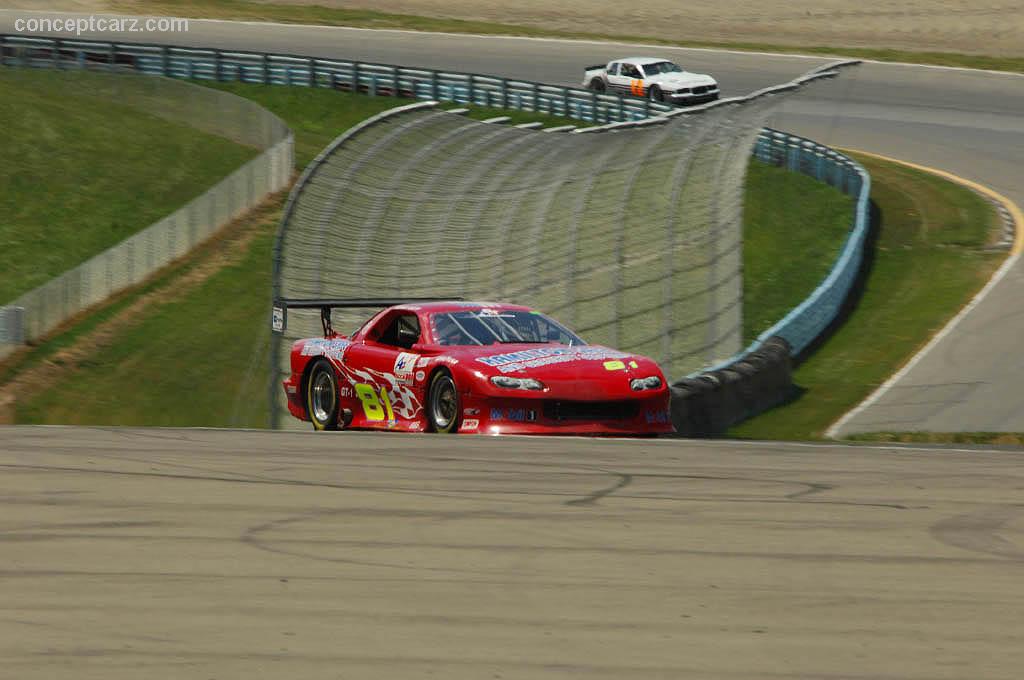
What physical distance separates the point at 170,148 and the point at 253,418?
18.3 metres

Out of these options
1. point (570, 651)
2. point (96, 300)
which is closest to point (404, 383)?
point (570, 651)

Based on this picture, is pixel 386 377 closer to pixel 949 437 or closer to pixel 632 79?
pixel 949 437

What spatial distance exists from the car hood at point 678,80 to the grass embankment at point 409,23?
36.1ft

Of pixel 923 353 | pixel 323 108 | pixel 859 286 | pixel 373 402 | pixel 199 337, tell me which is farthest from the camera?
pixel 323 108

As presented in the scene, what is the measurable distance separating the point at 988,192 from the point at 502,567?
29.3 meters

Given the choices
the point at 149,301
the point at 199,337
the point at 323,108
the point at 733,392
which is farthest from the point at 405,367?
the point at 323,108

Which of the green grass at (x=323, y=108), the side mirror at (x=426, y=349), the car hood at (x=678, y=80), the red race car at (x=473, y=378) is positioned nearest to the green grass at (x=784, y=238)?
the car hood at (x=678, y=80)

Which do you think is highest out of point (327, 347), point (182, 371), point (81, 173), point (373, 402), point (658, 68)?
point (658, 68)

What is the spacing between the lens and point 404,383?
1346 centimetres

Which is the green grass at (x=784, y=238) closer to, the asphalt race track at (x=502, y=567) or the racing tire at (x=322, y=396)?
the racing tire at (x=322, y=396)

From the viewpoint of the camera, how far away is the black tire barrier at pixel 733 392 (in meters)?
15.1

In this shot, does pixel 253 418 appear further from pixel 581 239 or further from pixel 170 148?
pixel 170 148

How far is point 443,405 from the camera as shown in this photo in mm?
13039

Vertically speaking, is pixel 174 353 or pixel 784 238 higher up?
pixel 784 238
